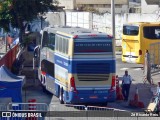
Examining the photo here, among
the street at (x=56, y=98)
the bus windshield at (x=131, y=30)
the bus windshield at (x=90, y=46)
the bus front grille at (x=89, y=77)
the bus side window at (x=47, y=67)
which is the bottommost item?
the street at (x=56, y=98)

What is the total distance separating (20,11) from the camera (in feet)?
128

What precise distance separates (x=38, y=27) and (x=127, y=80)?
2892cm

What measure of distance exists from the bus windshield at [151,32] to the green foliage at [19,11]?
627 centimetres

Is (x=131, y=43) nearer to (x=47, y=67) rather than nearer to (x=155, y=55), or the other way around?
(x=155, y=55)

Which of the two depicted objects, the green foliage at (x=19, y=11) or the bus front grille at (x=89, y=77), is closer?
the bus front grille at (x=89, y=77)

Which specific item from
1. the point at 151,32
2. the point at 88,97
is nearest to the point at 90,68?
the point at 88,97

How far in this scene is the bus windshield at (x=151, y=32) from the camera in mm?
39312

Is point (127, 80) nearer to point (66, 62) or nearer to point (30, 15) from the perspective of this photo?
point (66, 62)

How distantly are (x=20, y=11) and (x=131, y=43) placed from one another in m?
6.82

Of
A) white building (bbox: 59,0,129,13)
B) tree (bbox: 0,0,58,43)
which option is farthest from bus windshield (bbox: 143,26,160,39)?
white building (bbox: 59,0,129,13)

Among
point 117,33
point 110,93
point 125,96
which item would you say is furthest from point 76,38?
point 117,33

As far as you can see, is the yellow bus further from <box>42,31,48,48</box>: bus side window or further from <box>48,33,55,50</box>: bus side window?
<box>48,33,55,50</box>: bus side window

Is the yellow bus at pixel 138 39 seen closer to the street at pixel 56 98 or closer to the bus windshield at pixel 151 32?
the bus windshield at pixel 151 32

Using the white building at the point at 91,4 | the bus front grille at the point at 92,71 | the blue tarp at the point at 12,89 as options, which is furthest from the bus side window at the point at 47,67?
the white building at the point at 91,4
